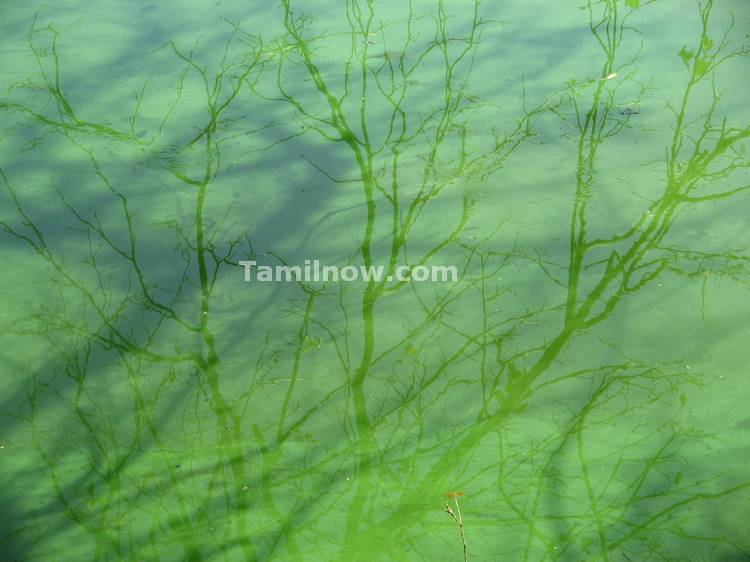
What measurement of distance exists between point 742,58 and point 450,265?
4.34ft

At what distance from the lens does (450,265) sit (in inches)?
95.4

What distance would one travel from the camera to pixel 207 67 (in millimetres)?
3154

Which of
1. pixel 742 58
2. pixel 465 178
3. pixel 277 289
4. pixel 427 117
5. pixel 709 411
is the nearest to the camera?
pixel 709 411

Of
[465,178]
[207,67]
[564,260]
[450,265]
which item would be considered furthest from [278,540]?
[207,67]

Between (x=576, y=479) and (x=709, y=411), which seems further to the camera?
(x=709, y=411)

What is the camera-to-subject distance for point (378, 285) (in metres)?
2.38

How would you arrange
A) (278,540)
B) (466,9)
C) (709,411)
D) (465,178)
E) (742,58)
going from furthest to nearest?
(466,9) < (742,58) < (465,178) < (709,411) < (278,540)

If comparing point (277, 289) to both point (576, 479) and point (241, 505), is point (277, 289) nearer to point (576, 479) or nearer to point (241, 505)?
point (241, 505)

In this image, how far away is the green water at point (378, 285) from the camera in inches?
74.7

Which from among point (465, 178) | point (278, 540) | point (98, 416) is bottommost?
point (278, 540)

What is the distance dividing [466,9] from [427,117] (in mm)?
679

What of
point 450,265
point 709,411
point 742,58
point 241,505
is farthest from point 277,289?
point 742,58

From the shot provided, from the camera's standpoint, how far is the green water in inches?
74.7

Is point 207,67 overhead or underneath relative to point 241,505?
overhead
